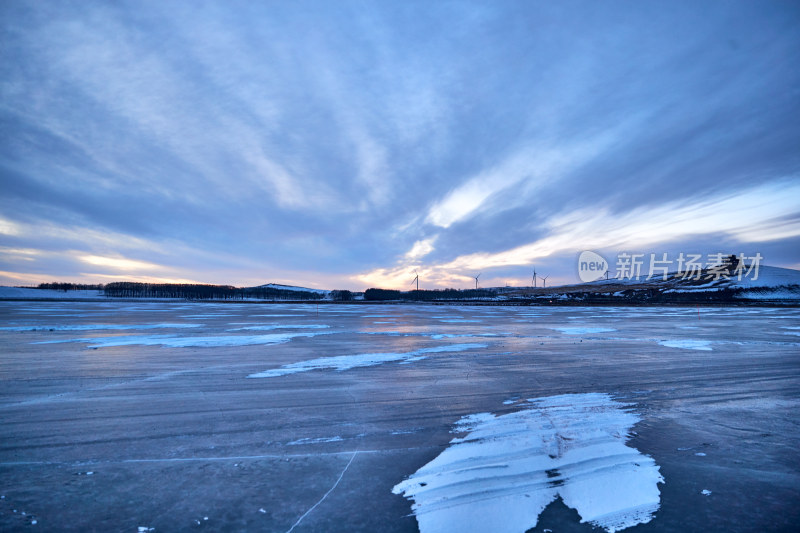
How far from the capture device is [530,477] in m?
3.23

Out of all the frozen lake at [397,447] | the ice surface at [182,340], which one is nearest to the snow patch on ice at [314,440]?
the frozen lake at [397,447]

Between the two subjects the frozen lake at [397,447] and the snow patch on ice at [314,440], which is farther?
the snow patch on ice at [314,440]

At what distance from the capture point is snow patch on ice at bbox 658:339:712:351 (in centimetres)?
1099

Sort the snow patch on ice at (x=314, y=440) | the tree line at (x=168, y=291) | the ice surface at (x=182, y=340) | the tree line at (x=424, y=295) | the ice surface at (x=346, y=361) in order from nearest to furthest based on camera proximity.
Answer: the snow patch on ice at (x=314, y=440)
the ice surface at (x=346, y=361)
the ice surface at (x=182, y=340)
the tree line at (x=168, y=291)
the tree line at (x=424, y=295)

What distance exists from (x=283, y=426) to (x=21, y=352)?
946 centimetres

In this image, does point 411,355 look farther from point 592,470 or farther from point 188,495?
point 188,495

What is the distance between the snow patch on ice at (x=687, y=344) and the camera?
11.0 m

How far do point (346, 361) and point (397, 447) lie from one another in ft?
16.3

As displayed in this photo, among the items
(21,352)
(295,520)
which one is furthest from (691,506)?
(21,352)

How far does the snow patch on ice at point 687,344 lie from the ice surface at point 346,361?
6903 millimetres

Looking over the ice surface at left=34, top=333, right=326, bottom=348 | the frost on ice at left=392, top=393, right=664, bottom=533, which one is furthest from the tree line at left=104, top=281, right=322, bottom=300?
the frost on ice at left=392, top=393, right=664, bottom=533

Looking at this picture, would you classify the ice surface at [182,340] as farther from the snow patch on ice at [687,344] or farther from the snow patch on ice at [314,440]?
the snow patch on ice at [687,344]

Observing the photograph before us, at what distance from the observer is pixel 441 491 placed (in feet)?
9.89

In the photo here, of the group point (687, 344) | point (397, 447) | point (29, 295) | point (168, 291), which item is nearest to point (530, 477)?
point (397, 447)
